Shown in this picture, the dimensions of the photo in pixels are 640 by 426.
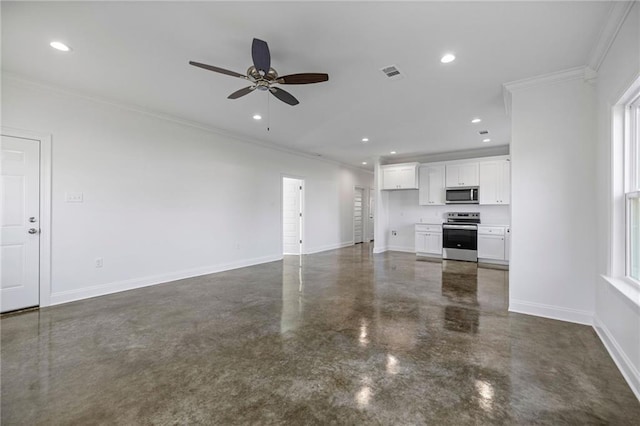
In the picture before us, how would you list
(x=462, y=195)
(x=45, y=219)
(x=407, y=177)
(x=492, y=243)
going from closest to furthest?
(x=45, y=219) < (x=492, y=243) < (x=462, y=195) < (x=407, y=177)

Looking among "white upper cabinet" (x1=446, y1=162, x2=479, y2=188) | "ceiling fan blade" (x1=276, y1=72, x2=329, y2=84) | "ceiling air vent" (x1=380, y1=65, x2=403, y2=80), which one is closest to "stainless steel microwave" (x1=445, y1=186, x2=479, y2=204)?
"white upper cabinet" (x1=446, y1=162, x2=479, y2=188)

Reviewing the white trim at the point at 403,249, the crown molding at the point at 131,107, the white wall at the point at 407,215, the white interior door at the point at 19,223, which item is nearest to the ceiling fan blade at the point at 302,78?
the crown molding at the point at 131,107

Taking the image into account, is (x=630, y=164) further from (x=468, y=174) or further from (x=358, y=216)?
(x=358, y=216)

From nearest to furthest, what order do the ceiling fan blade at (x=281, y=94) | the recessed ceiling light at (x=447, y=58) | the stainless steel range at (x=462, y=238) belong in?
the recessed ceiling light at (x=447, y=58)
the ceiling fan blade at (x=281, y=94)
the stainless steel range at (x=462, y=238)

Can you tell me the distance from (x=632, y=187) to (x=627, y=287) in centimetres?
85

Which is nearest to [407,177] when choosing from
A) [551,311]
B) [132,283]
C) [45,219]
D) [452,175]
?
[452,175]

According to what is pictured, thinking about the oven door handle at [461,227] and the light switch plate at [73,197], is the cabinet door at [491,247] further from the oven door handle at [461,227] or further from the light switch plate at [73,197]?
the light switch plate at [73,197]

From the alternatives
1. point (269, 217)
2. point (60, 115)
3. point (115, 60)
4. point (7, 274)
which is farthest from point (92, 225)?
point (269, 217)

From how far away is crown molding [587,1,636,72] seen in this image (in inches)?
81.2

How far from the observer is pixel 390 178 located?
26.2ft

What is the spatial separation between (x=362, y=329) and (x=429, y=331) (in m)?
0.69

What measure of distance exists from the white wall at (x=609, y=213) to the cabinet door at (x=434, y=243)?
13.7ft

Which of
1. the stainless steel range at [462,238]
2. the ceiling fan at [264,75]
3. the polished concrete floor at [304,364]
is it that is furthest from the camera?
the stainless steel range at [462,238]

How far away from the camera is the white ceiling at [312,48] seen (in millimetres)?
2201
